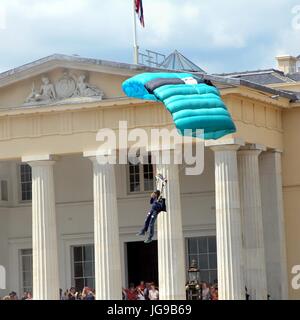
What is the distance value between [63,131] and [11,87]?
2.54 m

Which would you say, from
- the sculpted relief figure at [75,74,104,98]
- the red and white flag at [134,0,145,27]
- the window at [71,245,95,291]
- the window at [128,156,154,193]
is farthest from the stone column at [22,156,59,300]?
the red and white flag at [134,0,145,27]

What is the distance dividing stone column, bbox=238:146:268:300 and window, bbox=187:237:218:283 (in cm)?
436

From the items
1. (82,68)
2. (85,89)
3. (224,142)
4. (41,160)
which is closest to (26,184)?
(41,160)

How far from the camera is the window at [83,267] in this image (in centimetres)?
6462

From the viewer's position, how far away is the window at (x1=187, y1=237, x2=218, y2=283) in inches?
2461

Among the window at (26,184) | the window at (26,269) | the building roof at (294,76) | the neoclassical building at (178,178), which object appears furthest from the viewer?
the window at (26,184)

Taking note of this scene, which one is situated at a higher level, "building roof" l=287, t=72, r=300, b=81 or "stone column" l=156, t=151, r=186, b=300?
"building roof" l=287, t=72, r=300, b=81

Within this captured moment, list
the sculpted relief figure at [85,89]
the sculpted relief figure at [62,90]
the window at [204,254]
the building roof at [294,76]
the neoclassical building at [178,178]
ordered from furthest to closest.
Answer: the building roof at [294,76] < the window at [204,254] < the sculpted relief figure at [62,90] < the sculpted relief figure at [85,89] < the neoclassical building at [178,178]

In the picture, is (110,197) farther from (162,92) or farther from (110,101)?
(162,92)

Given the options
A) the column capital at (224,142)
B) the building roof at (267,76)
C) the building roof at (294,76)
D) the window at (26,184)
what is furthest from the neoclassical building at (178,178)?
the window at (26,184)

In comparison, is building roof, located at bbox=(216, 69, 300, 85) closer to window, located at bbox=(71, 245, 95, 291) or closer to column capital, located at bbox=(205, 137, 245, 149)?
column capital, located at bbox=(205, 137, 245, 149)

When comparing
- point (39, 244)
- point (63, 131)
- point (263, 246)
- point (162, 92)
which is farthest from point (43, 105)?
point (162, 92)

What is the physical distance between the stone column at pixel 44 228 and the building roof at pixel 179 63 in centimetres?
749

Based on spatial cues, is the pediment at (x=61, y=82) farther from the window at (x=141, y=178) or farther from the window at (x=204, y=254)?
the window at (x=204, y=254)
